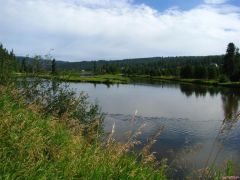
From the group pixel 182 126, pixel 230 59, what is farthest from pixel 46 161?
pixel 230 59

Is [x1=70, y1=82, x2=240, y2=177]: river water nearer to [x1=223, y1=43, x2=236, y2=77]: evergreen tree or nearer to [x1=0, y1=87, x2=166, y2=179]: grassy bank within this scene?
[x1=0, y1=87, x2=166, y2=179]: grassy bank

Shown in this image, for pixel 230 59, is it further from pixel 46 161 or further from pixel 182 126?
pixel 46 161

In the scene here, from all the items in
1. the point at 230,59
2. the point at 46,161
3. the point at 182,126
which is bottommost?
the point at 182,126

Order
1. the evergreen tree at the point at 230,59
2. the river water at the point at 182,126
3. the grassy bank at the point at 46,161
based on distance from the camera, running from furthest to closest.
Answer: the evergreen tree at the point at 230,59
the river water at the point at 182,126
the grassy bank at the point at 46,161

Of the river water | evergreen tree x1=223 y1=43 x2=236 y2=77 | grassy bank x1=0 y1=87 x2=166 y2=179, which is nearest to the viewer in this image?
grassy bank x1=0 y1=87 x2=166 y2=179

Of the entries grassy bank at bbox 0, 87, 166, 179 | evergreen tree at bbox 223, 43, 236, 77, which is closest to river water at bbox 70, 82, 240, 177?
grassy bank at bbox 0, 87, 166, 179

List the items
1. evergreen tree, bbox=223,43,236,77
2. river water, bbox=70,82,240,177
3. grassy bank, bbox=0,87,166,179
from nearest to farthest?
1. grassy bank, bbox=0,87,166,179
2. river water, bbox=70,82,240,177
3. evergreen tree, bbox=223,43,236,77

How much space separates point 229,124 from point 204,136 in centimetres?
3590

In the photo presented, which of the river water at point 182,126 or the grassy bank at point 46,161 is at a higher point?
the grassy bank at point 46,161

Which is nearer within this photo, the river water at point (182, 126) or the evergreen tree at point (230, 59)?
the river water at point (182, 126)

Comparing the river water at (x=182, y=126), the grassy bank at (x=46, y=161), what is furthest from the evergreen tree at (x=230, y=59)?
the grassy bank at (x=46, y=161)

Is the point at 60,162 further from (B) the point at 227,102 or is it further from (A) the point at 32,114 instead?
(B) the point at 227,102

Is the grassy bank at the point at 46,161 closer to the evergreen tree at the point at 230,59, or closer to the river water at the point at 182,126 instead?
the river water at the point at 182,126

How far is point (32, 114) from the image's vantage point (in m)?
9.78
